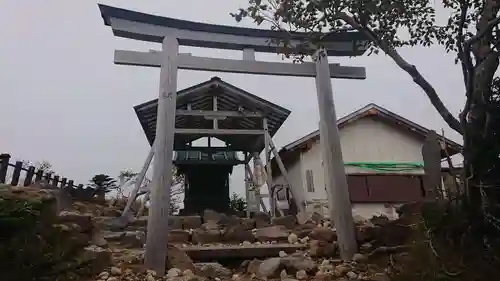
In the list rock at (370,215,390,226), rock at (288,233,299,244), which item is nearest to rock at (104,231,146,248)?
rock at (288,233,299,244)

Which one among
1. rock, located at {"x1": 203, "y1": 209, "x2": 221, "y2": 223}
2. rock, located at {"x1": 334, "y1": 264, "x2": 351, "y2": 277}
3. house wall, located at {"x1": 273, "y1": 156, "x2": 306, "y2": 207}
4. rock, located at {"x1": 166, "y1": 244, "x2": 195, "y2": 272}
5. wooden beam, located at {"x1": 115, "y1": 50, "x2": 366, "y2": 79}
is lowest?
rock, located at {"x1": 334, "y1": 264, "x2": 351, "y2": 277}

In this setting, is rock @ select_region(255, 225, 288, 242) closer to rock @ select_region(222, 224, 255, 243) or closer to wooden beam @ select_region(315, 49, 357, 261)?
rock @ select_region(222, 224, 255, 243)

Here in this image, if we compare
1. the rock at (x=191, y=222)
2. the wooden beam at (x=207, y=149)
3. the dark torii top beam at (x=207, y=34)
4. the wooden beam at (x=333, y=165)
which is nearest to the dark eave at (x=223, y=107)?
the wooden beam at (x=207, y=149)

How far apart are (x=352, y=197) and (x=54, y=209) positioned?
8795mm

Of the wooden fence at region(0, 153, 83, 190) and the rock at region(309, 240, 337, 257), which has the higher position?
the wooden fence at region(0, 153, 83, 190)

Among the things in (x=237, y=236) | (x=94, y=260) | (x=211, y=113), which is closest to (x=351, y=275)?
(x=237, y=236)

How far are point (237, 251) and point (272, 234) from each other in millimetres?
1095

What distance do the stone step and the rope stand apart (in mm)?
6497

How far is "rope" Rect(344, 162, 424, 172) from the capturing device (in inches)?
447

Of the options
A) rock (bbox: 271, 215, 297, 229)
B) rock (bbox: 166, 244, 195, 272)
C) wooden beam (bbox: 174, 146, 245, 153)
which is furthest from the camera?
wooden beam (bbox: 174, 146, 245, 153)

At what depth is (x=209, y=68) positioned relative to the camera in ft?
18.2

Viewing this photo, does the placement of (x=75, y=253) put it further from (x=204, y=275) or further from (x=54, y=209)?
(x=204, y=275)

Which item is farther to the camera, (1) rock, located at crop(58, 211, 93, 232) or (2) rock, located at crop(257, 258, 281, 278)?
(1) rock, located at crop(58, 211, 93, 232)

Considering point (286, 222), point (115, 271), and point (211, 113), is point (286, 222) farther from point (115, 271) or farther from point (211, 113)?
point (211, 113)
